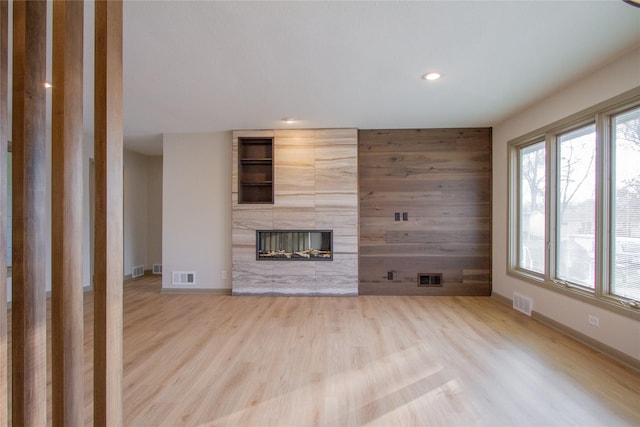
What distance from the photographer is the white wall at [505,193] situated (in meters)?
2.33

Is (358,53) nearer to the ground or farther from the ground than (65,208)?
farther from the ground

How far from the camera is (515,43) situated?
214 centimetres

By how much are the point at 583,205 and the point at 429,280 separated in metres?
2.13

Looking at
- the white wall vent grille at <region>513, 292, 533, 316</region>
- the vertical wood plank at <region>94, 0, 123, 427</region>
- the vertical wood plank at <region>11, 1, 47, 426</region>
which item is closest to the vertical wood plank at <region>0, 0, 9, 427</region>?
the vertical wood plank at <region>11, 1, 47, 426</region>

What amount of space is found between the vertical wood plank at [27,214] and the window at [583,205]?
3.81m

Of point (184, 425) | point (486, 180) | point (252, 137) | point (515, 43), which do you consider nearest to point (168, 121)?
point (252, 137)

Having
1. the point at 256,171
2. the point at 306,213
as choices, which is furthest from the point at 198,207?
the point at 306,213

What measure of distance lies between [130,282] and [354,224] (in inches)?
166

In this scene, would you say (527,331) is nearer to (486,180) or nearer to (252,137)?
(486,180)

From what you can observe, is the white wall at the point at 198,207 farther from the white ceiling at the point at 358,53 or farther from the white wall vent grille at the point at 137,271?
the white wall vent grille at the point at 137,271

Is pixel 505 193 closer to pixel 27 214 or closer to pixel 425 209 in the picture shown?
pixel 425 209

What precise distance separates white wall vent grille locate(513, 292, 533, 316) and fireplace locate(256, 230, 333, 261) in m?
2.55

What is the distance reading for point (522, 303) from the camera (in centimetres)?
360

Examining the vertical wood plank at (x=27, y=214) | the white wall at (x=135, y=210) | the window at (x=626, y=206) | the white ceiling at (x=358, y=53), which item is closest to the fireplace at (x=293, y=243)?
the white ceiling at (x=358, y=53)
